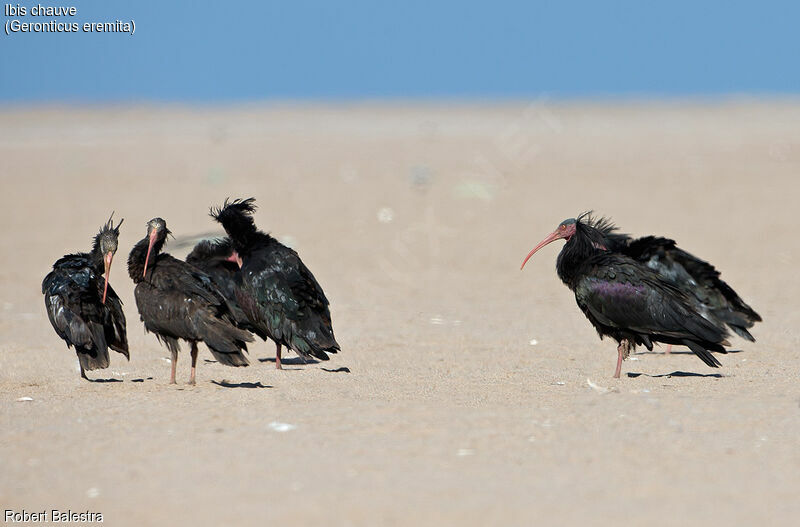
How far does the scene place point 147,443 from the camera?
26.5 feet

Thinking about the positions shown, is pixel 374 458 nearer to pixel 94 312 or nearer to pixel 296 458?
pixel 296 458

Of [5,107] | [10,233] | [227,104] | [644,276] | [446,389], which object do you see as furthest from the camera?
[227,104]

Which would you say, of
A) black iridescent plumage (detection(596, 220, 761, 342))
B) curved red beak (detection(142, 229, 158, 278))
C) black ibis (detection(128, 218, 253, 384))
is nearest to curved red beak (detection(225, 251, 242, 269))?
black ibis (detection(128, 218, 253, 384))

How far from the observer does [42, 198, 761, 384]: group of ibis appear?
10812 mm

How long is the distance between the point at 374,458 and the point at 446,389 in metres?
2.89

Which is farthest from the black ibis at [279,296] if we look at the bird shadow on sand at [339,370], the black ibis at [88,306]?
the black ibis at [88,306]

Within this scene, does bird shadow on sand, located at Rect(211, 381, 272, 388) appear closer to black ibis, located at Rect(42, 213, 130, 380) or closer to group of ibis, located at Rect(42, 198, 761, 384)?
group of ibis, located at Rect(42, 198, 761, 384)

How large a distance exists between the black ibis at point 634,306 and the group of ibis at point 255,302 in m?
0.01

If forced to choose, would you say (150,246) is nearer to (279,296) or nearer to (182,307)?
(182,307)

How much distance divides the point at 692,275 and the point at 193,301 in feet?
19.5

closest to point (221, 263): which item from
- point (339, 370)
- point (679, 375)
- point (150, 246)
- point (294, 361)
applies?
point (294, 361)

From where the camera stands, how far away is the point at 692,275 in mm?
12977

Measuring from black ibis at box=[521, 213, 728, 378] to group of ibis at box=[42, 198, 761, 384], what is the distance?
10 millimetres

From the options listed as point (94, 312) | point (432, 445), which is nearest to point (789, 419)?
point (432, 445)
